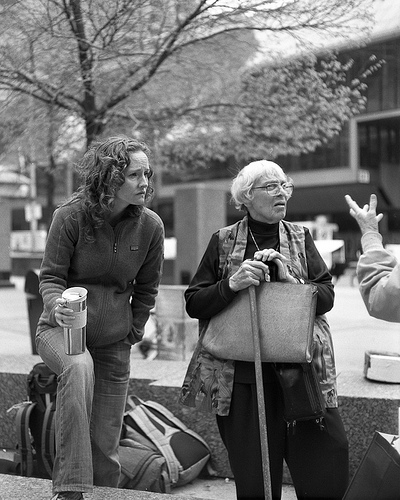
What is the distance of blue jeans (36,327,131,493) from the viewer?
288 cm

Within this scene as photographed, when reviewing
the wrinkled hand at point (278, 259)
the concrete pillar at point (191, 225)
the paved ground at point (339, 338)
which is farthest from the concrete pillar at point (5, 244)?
the wrinkled hand at point (278, 259)

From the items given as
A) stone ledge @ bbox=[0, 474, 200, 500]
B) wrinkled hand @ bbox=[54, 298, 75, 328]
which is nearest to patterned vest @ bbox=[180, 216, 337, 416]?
stone ledge @ bbox=[0, 474, 200, 500]

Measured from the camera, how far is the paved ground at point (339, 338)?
441 centimetres

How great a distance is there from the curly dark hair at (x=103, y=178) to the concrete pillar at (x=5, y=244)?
19162 mm

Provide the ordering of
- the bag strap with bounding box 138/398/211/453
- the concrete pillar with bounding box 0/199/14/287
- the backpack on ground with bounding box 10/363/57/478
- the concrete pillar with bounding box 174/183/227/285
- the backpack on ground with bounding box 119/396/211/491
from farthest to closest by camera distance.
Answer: the concrete pillar with bounding box 0/199/14/287 → the concrete pillar with bounding box 174/183/227/285 → the bag strap with bounding box 138/398/211/453 → the backpack on ground with bounding box 10/363/57/478 → the backpack on ground with bounding box 119/396/211/491

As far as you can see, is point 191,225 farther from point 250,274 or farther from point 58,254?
point 250,274

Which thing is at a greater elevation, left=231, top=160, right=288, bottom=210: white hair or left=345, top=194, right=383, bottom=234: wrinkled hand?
left=231, top=160, right=288, bottom=210: white hair

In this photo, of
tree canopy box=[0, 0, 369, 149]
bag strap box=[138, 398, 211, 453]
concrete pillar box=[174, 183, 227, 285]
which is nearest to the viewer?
bag strap box=[138, 398, 211, 453]

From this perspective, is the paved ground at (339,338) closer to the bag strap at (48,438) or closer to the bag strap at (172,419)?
the bag strap at (172,419)

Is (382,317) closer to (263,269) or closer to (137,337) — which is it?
(263,269)

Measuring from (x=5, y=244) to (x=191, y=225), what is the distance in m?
11.4

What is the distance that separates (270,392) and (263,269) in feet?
1.91

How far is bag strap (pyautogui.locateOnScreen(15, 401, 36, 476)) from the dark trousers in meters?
1.53

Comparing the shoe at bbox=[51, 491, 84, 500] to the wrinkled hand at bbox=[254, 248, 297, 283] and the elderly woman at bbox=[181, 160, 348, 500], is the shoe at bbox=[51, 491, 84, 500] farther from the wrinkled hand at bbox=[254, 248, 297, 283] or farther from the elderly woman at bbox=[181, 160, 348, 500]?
the wrinkled hand at bbox=[254, 248, 297, 283]
